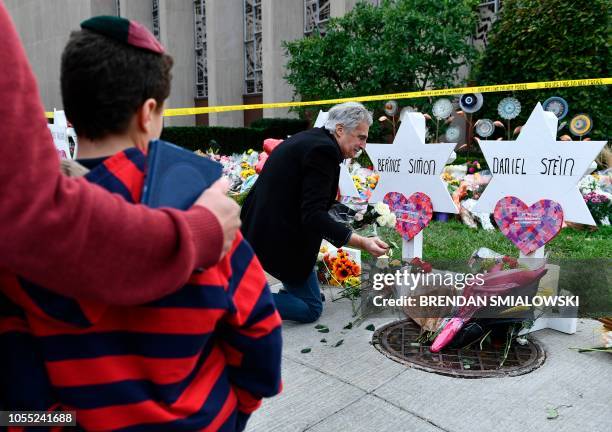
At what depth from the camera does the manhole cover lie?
9.51 feet

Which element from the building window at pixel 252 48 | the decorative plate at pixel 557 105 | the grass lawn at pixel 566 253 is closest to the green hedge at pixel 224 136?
the building window at pixel 252 48

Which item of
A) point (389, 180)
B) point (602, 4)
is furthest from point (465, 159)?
point (389, 180)

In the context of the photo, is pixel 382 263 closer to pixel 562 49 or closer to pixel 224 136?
pixel 562 49

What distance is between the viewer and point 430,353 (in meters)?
3.16

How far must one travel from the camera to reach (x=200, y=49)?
21.8 metres

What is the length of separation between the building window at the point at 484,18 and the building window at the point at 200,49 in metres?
12.6

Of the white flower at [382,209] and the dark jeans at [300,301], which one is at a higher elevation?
the white flower at [382,209]

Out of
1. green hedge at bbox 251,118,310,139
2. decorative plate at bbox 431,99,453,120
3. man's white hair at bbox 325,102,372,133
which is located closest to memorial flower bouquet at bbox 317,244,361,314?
man's white hair at bbox 325,102,372,133

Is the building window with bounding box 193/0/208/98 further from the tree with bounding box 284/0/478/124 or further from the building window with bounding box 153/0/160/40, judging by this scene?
the tree with bounding box 284/0/478/124

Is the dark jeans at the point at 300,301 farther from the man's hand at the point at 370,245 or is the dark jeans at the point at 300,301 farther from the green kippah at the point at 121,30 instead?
the green kippah at the point at 121,30

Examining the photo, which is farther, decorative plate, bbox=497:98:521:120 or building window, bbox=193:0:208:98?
building window, bbox=193:0:208:98

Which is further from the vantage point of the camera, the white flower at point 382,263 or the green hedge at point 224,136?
the green hedge at point 224,136

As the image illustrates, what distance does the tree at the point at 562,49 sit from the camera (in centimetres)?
830

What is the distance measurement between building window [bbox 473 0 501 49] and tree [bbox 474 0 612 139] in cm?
244
